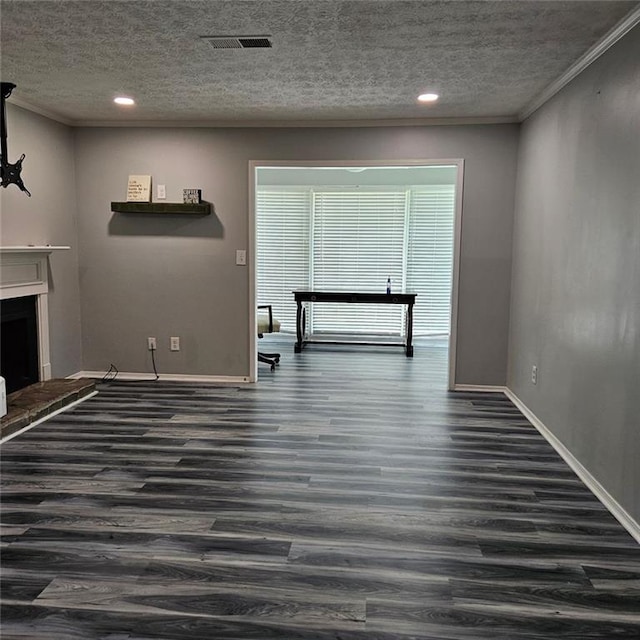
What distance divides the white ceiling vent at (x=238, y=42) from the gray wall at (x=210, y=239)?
6.43 feet

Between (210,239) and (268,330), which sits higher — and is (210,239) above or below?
above

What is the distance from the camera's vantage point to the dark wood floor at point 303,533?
1912 millimetres

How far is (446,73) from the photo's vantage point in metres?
3.45

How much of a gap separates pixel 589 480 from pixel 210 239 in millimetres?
3592

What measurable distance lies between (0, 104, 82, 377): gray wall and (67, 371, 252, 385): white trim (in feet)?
0.52

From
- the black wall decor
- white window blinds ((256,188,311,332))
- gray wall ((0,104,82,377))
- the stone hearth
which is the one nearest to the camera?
the black wall decor

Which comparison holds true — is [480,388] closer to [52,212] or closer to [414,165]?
[414,165]

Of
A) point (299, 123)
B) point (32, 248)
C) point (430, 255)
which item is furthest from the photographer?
point (430, 255)

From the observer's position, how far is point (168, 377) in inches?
207

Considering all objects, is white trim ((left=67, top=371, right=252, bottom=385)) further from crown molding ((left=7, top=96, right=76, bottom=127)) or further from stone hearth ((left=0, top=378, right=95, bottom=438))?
crown molding ((left=7, top=96, right=76, bottom=127))

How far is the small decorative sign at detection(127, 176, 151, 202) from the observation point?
4957 millimetres

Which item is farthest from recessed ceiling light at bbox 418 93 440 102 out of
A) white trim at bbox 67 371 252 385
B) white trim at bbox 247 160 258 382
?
white trim at bbox 67 371 252 385

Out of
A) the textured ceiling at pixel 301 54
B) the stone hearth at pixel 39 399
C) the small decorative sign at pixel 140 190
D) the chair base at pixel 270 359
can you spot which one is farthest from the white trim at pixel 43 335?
the chair base at pixel 270 359

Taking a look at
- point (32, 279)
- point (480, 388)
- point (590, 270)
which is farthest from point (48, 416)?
point (590, 270)
